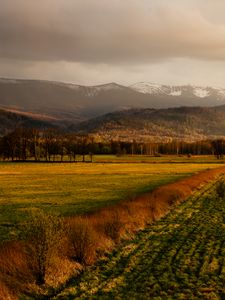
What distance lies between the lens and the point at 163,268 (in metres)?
21.8

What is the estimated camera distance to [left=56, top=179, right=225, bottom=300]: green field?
1831cm

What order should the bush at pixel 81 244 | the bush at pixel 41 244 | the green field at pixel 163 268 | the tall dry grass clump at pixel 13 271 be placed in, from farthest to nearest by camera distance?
the bush at pixel 81 244 < the bush at pixel 41 244 < the green field at pixel 163 268 < the tall dry grass clump at pixel 13 271

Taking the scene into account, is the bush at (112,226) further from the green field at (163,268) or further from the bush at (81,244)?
the bush at (81,244)

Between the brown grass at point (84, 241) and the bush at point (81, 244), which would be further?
the bush at point (81, 244)

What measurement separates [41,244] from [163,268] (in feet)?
22.6

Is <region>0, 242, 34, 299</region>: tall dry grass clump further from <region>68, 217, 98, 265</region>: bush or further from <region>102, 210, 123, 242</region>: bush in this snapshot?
<region>102, 210, 123, 242</region>: bush

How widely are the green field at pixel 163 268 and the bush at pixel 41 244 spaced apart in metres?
1.57

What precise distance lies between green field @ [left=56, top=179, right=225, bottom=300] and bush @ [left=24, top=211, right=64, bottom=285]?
5.15ft

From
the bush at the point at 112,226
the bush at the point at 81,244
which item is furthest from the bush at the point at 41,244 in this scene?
the bush at the point at 112,226

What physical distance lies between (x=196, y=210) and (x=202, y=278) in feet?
71.1

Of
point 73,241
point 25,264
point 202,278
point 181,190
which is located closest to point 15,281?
point 25,264

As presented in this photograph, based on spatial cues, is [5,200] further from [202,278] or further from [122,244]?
[202,278]

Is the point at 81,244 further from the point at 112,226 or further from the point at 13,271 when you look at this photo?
the point at 112,226

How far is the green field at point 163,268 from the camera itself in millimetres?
18312
